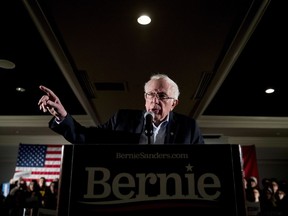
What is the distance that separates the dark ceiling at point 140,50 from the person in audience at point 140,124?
1.84 metres

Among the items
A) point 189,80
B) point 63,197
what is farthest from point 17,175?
point 63,197

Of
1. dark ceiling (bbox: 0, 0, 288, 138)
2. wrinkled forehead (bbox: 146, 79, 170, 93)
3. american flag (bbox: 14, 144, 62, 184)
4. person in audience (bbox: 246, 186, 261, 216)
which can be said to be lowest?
person in audience (bbox: 246, 186, 261, 216)

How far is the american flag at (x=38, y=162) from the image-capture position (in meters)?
7.02

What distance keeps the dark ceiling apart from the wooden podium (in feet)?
8.33

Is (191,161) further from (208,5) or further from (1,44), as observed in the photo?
(1,44)

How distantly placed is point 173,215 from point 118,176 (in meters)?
0.14

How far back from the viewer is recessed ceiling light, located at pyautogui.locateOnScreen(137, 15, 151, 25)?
10.4 ft

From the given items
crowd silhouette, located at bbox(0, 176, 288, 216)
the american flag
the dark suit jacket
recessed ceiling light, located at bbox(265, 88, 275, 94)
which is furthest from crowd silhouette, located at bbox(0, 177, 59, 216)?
recessed ceiling light, located at bbox(265, 88, 275, 94)

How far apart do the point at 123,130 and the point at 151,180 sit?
55 cm

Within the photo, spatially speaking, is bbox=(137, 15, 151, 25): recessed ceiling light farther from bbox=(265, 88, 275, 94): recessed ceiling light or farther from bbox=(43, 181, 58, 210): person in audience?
bbox=(265, 88, 275, 94): recessed ceiling light

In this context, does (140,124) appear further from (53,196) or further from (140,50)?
(53,196)

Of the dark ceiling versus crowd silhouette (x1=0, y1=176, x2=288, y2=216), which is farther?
crowd silhouette (x1=0, y1=176, x2=288, y2=216)

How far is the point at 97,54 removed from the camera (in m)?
3.92

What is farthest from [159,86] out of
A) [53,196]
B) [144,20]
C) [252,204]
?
[53,196]
